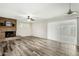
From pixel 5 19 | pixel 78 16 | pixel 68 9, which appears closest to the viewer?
pixel 68 9

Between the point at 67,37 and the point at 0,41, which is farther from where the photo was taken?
the point at 0,41

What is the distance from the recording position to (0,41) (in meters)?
4.13

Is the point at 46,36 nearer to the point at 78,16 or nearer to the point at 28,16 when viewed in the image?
the point at 28,16

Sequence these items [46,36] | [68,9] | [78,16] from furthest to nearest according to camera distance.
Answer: [46,36] < [78,16] < [68,9]

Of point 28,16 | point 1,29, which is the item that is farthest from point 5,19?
point 28,16

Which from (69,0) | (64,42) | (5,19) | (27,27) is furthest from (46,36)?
(69,0)

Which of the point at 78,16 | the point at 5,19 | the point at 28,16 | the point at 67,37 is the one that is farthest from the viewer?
the point at 5,19

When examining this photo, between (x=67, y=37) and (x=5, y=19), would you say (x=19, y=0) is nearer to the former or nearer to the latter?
(x=67, y=37)

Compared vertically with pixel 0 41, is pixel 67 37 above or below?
above

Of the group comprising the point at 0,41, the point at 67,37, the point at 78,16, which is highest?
the point at 78,16

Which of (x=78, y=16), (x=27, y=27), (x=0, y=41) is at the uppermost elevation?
(x=78, y=16)

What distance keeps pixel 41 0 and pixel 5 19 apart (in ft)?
11.3

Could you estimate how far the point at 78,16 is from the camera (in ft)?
9.36

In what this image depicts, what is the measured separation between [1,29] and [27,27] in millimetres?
1807
